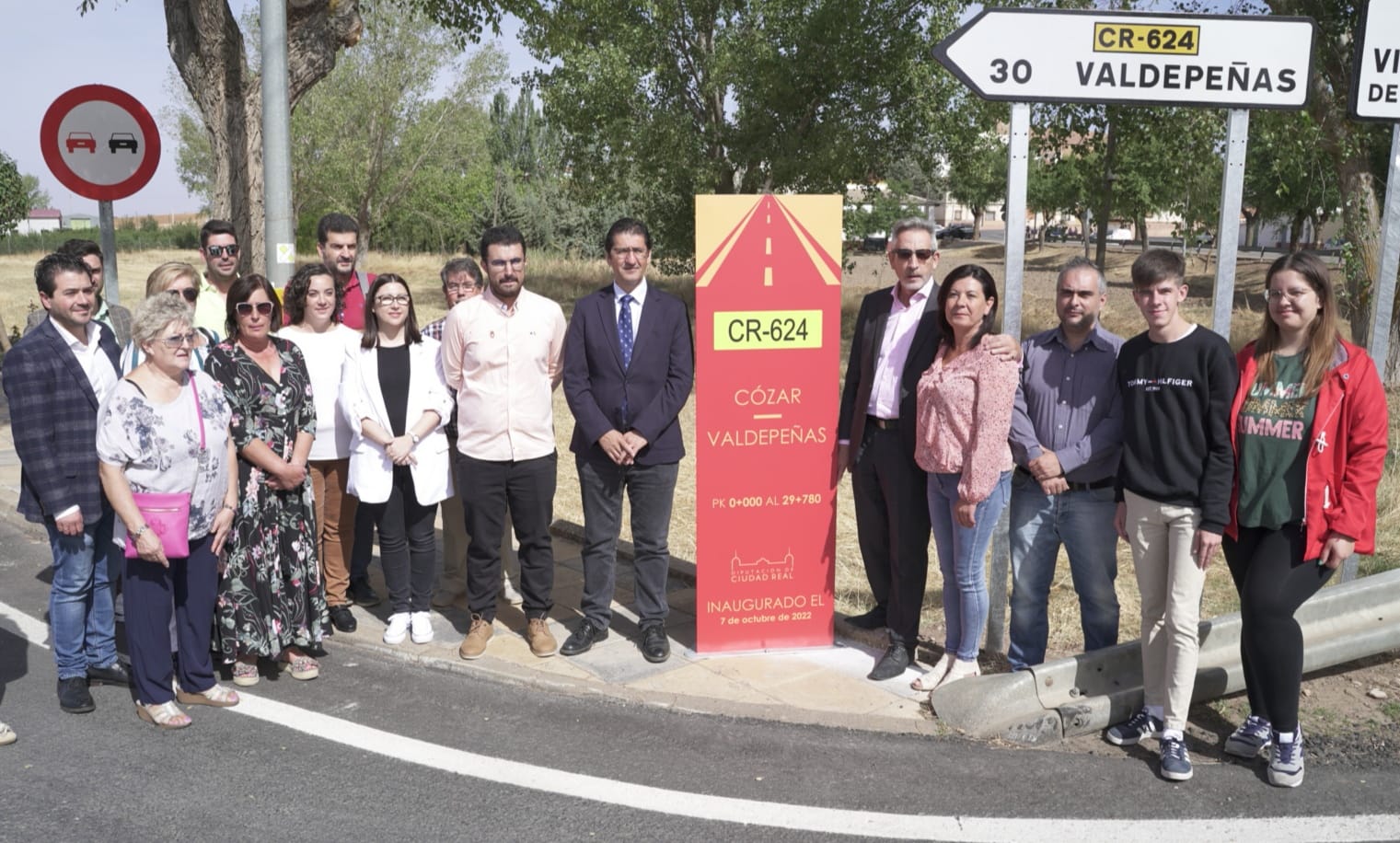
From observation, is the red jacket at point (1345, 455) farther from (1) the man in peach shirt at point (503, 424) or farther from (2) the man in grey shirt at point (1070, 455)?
(1) the man in peach shirt at point (503, 424)

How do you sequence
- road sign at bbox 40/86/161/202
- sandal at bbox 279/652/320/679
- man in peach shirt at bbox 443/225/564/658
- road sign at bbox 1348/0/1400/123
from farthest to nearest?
road sign at bbox 40/86/161/202 → man in peach shirt at bbox 443/225/564/658 → road sign at bbox 1348/0/1400/123 → sandal at bbox 279/652/320/679

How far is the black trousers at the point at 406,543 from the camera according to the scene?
5.67m

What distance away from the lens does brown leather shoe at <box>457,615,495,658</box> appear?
Answer: 538 cm

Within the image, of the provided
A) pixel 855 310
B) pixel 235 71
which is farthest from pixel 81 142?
pixel 855 310

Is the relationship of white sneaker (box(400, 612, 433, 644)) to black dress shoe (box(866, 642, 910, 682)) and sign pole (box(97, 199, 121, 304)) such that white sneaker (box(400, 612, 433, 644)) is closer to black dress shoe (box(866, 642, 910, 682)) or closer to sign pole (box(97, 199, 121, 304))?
black dress shoe (box(866, 642, 910, 682))

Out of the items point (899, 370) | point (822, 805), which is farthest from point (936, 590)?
point (822, 805)

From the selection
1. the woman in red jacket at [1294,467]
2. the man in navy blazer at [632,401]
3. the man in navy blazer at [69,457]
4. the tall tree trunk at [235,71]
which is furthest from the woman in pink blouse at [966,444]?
the tall tree trunk at [235,71]

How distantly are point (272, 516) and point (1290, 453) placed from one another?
4.26 metres

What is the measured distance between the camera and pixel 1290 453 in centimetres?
410

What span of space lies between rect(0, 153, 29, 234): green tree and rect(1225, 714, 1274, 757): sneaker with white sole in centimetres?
5960

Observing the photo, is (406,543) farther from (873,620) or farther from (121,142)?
(121,142)

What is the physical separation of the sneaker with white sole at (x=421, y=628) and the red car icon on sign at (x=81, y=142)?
389cm

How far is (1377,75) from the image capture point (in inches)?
209

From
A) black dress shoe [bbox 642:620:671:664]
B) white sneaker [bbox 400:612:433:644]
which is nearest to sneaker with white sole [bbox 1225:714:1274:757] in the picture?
black dress shoe [bbox 642:620:671:664]
